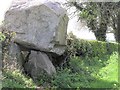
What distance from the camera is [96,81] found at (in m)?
9.51

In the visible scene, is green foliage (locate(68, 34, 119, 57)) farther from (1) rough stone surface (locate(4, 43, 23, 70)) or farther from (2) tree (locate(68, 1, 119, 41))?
(2) tree (locate(68, 1, 119, 41))

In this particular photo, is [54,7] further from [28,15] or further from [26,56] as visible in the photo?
[26,56]

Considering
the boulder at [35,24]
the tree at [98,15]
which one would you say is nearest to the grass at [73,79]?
the boulder at [35,24]

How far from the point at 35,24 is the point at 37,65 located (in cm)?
123

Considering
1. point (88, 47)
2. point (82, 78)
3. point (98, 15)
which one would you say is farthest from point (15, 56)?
point (98, 15)

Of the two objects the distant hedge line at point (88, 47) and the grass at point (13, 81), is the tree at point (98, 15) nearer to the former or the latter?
the distant hedge line at point (88, 47)

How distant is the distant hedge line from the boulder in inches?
143

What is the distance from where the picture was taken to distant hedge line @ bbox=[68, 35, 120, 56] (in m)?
13.9

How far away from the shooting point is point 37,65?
9242 mm

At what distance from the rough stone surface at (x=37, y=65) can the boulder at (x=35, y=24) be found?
0.74ft

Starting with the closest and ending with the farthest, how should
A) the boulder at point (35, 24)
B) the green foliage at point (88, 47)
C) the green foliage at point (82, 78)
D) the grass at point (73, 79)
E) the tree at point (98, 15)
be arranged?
the grass at point (73, 79) < the green foliage at point (82, 78) < the boulder at point (35, 24) < the green foliage at point (88, 47) < the tree at point (98, 15)

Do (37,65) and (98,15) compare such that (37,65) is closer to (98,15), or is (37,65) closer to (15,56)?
(15,56)

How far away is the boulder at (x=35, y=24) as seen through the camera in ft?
30.5

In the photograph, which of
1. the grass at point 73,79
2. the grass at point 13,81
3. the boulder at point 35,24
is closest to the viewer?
the grass at point 13,81
